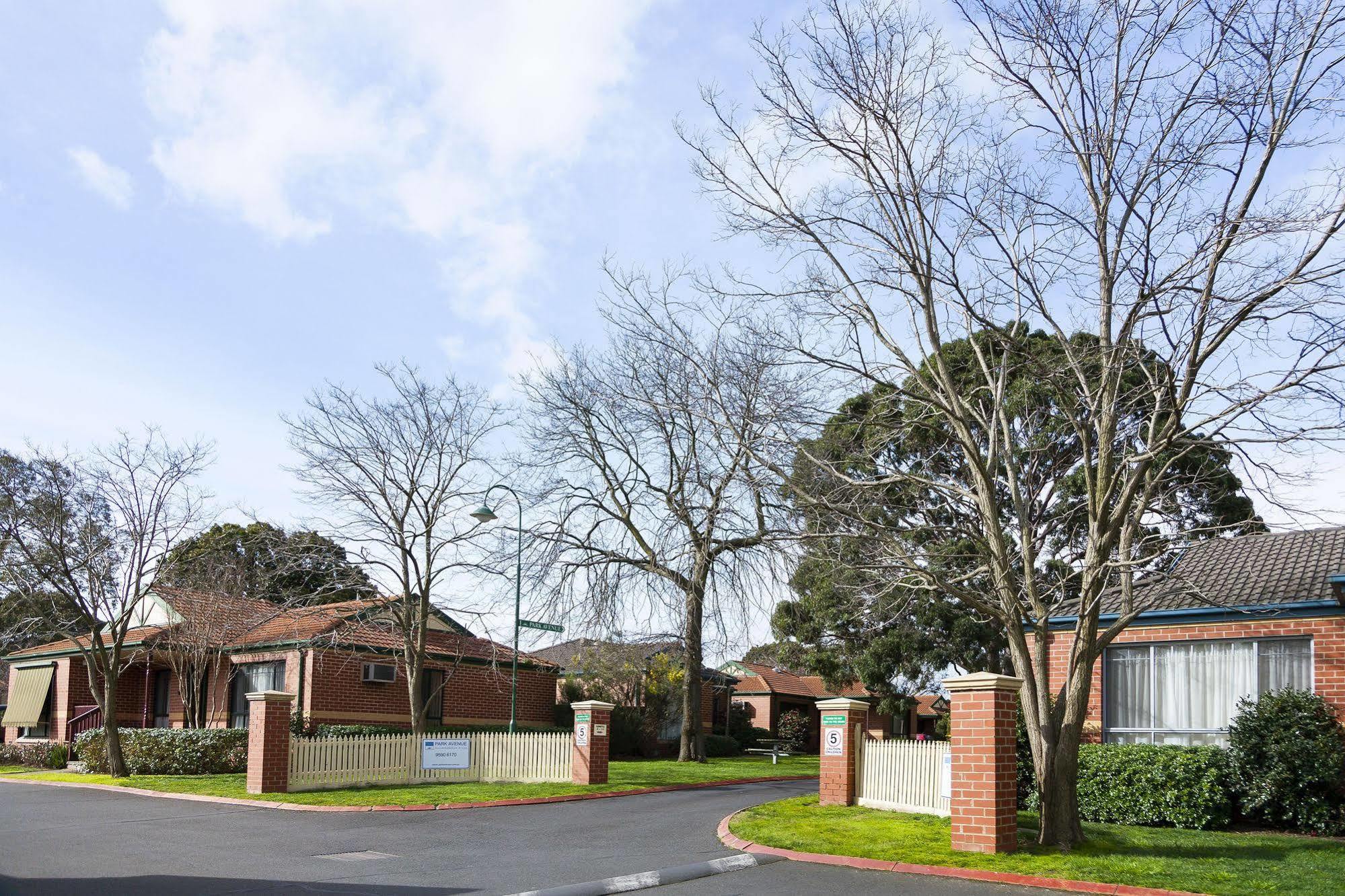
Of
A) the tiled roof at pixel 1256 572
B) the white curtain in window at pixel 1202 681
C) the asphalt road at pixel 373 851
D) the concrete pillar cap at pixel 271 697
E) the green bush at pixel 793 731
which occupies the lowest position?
the green bush at pixel 793 731

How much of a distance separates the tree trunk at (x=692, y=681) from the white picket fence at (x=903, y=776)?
10564 mm

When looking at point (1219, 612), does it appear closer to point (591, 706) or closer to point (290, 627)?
A: point (591, 706)

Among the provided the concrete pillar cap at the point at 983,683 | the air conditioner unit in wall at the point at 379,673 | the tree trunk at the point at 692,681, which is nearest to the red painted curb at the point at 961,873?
the concrete pillar cap at the point at 983,683

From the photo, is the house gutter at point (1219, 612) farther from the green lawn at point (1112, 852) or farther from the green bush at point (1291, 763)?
the green lawn at point (1112, 852)

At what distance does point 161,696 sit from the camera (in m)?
34.5

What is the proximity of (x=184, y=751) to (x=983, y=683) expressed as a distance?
19.8m

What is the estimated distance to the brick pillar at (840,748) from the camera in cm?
1728

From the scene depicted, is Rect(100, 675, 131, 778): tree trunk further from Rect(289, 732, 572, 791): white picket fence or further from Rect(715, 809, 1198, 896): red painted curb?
Rect(715, 809, 1198, 896): red painted curb

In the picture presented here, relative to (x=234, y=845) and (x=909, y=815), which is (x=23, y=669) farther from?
(x=909, y=815)

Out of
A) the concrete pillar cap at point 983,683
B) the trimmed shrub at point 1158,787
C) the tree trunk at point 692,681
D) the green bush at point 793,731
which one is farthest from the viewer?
the green bush at point 793,731

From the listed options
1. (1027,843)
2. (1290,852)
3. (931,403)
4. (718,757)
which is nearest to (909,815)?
(1027,843)

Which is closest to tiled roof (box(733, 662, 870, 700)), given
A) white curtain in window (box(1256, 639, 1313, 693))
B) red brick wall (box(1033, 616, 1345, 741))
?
red brick wall (box(1033, 616, 1345, 741))

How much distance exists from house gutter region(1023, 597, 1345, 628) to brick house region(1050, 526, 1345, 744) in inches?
0.8

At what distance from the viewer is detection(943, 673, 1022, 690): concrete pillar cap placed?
40.7 ft
